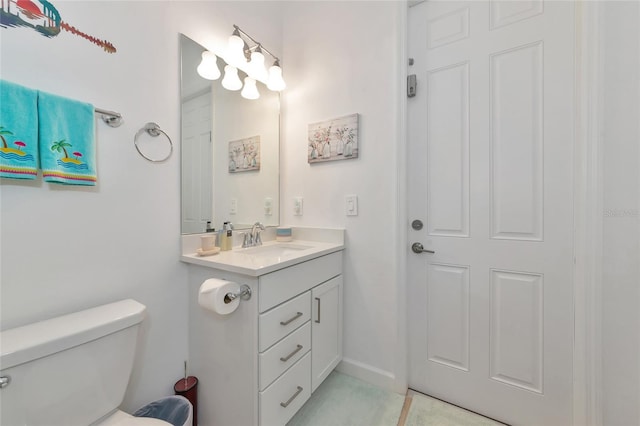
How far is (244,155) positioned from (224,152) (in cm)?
15

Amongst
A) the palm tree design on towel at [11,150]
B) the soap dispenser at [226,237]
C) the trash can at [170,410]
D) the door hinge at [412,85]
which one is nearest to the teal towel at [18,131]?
the palm tree design on towel at [11,150]

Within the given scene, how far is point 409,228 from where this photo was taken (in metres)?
1.49

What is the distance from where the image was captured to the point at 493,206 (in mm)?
1268

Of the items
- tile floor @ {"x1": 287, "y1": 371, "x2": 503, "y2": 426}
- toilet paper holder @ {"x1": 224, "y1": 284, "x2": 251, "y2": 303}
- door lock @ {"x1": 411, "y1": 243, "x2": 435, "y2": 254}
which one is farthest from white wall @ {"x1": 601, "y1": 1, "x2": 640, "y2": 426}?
A: toilet paper holder @ {"x1": 224, "y1": 284, "x2": 251, "y2": 303}

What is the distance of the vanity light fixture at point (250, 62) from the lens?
4.74ft

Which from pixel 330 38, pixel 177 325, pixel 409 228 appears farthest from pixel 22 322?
pixel 330 38

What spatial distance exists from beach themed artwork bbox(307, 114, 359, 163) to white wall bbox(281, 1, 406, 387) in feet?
0.13

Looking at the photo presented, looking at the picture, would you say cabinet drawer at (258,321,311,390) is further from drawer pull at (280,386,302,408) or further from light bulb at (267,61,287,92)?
light bulb at (267,61,287,92)

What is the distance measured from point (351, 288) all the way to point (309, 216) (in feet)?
1.85

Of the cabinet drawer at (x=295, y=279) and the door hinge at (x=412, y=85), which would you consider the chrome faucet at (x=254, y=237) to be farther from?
the door hinge at (x=412, y=85)

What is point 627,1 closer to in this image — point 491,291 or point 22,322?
point 491,291

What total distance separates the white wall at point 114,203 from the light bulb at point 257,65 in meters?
0.25

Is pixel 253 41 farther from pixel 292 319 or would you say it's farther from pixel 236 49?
pixel 292 319

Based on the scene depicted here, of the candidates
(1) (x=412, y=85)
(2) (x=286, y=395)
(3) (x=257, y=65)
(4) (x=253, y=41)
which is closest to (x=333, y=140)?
(1) (x=412, y=85)
